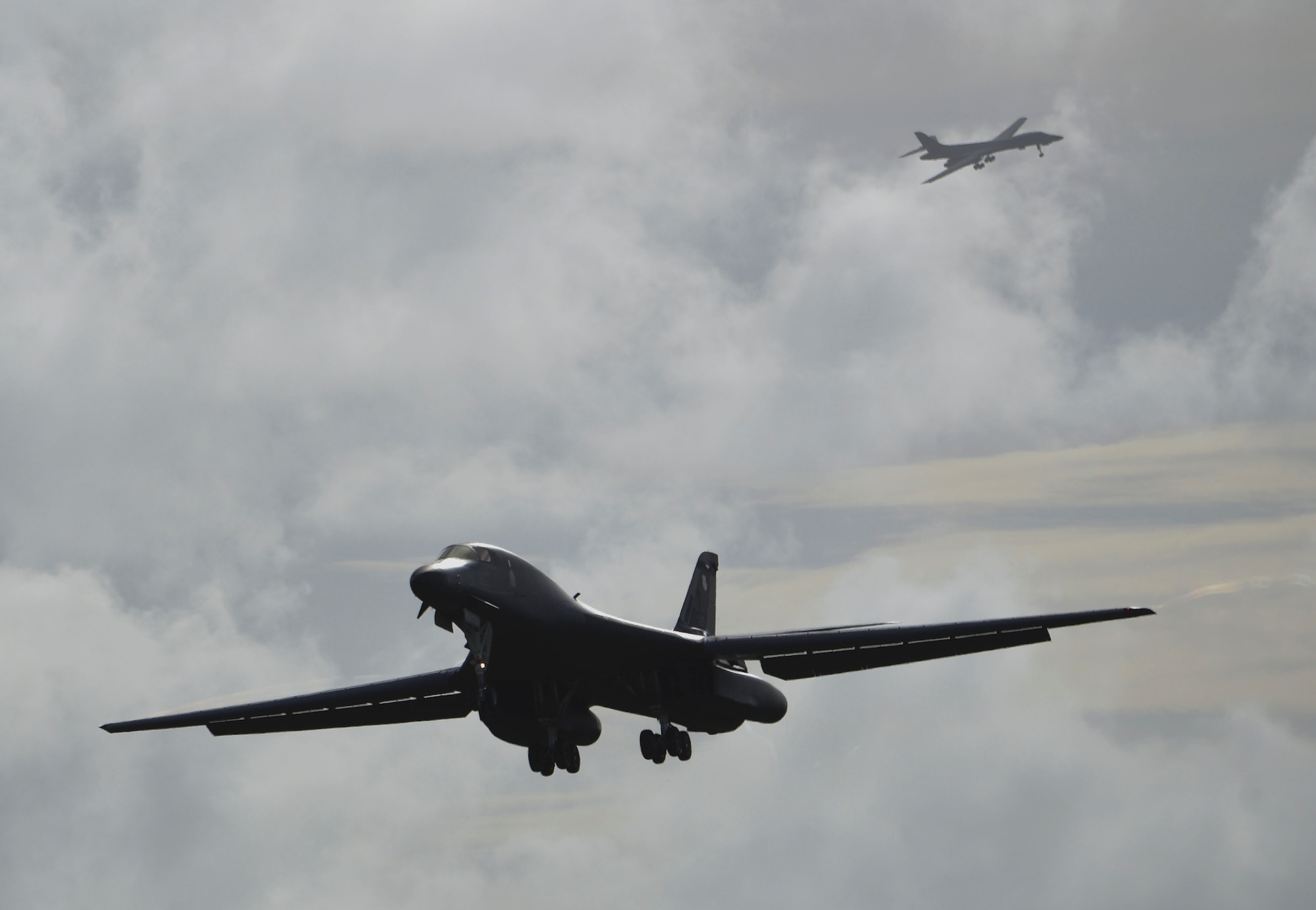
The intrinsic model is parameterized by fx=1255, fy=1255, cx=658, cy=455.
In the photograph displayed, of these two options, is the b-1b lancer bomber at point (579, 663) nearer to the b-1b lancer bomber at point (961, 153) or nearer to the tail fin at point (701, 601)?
the tail fin at point (701, 601)

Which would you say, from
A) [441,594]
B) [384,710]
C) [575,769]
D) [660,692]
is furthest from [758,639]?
[384,710]

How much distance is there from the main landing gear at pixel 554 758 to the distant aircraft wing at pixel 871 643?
19.2ft

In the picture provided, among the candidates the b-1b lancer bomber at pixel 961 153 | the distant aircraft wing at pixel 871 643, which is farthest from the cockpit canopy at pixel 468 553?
the b-1b lancer bomber at pixel 961 153

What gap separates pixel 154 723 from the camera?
45.6 meters

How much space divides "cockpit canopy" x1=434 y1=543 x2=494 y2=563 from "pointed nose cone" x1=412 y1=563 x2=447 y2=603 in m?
1.04

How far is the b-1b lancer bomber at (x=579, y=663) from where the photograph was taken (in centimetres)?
3512

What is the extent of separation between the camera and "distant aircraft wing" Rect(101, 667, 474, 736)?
44.6 meters

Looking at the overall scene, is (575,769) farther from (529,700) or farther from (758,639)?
(758,639)

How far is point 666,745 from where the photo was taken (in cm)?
4166

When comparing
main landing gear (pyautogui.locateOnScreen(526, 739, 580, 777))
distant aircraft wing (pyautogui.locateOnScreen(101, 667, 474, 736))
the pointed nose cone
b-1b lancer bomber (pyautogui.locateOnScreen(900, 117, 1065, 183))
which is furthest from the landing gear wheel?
b-1b lancer bomber (pyautogui.locateOnScreen(900, 117, 1065, 183))

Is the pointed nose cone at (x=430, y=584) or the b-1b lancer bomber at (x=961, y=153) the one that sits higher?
the b-1b lancer bomber at (x=961, y=153)

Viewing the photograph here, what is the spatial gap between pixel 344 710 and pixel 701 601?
1482 cm

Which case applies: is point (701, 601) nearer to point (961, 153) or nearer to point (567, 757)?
point (567, 757)

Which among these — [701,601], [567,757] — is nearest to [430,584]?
[567,757]
